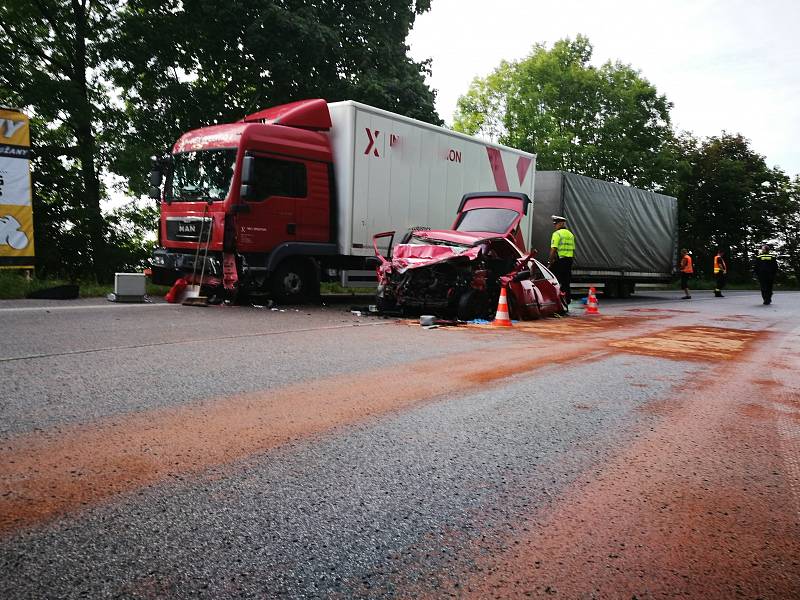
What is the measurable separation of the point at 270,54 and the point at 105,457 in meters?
16.7

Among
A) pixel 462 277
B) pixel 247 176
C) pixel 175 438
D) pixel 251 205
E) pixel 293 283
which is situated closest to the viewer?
pixel 175 438

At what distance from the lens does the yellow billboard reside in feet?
42.2

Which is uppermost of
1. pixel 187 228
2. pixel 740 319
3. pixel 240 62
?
pixel 240 62

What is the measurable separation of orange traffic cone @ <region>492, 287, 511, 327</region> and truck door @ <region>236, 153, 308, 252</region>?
416 centimetres

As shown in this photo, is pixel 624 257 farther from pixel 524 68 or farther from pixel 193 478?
pixel 524 68

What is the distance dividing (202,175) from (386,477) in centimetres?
988

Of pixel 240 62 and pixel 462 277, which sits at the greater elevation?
pixel 240 62

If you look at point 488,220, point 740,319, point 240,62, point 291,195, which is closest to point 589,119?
point 240,62

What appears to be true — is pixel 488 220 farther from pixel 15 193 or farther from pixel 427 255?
pixel 15 193

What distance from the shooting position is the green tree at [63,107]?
596 inches

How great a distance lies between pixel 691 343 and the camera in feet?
28.2

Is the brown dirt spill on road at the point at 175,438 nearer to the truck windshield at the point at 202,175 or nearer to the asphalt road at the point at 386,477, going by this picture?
the asphalt road at the point at 386,477

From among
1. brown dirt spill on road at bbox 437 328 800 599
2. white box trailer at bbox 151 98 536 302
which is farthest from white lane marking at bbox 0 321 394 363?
brown dirt spill on road at bbox 437 328 800 599

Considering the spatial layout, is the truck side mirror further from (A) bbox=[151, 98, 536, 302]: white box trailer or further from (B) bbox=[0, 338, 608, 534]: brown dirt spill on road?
(B) bbox=[0, 338, 608, 534]: brown dirt spill on road
